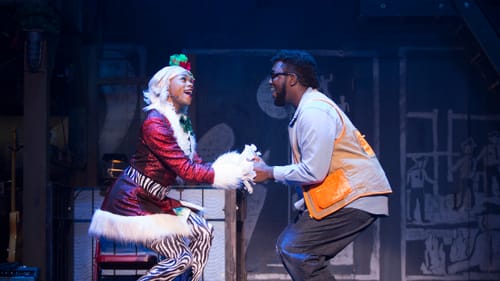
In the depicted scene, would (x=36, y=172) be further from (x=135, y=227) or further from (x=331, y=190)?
(x=331, y=190)

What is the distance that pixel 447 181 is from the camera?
8.07 meters

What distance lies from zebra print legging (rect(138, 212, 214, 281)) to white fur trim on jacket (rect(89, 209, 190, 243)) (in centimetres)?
8

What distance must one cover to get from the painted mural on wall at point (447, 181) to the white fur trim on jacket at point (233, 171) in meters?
3.61

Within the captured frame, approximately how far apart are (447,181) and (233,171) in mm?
4076

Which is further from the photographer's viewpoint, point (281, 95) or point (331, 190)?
A: point (281, 95)

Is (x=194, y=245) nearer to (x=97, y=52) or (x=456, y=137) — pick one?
(x=97, y=52)

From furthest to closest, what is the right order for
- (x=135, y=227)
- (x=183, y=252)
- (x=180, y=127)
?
1. (x=180, y=127)
2. (x=183, y=252)
3. (x=135, y=227)

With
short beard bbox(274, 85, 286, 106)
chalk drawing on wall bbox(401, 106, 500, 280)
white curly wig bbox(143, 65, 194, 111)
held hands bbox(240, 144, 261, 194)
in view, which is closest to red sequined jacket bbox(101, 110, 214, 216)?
white curly wig bbox(143, 65, 194, 111)

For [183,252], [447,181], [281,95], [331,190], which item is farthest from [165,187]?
[447,181]

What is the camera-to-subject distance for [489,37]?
24.5ft

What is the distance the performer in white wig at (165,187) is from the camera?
4.69 m

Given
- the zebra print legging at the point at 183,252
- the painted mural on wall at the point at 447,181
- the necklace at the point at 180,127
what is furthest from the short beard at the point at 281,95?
the painted mural on wall at the point at 447,181

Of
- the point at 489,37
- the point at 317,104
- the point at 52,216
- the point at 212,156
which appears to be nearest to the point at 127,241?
Answer: the point at 317,104

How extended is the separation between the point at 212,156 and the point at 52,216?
2152 mm
